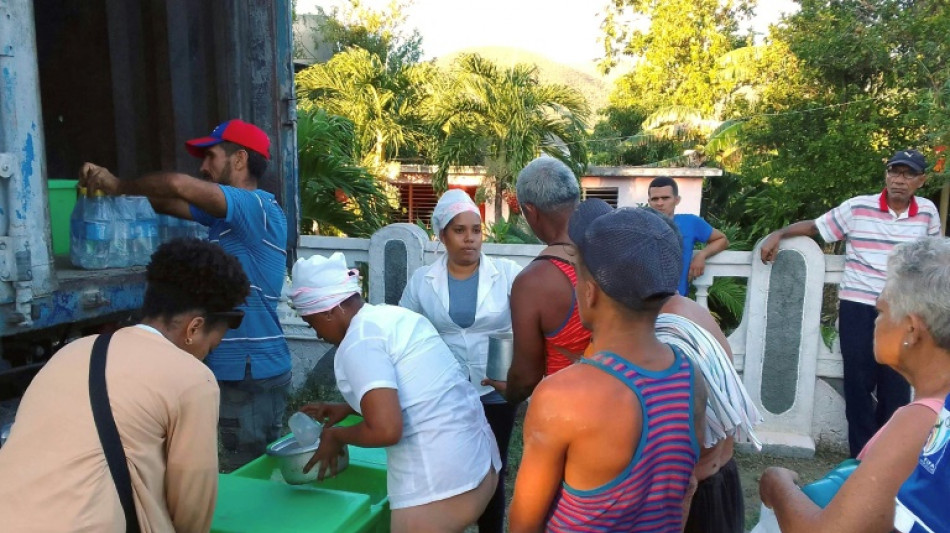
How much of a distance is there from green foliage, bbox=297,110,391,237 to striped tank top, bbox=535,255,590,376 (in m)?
4.28

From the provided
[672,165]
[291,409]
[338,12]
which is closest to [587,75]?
[338,12]

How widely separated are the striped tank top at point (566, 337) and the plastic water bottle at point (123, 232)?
67.9 inches

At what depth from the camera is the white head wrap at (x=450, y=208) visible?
2.83 metres

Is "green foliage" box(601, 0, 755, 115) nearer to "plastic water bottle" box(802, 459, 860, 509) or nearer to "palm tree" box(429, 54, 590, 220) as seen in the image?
"palm tree" box(429, 54, 590, 220)

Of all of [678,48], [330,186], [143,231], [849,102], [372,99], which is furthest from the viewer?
[678,48]

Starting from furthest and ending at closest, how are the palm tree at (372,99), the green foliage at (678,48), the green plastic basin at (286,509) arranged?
the green foliage at (678,48) < the palm tree at (372,99) < the green plastic basin at (286,509)

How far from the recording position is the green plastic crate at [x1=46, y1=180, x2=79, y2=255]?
275 centimetres

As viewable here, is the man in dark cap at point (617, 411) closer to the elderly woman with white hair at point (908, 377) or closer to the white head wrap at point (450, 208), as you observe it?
the elderly woman with white hair at point (908, 377)

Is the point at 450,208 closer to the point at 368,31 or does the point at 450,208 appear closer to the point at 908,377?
the point at 908,377

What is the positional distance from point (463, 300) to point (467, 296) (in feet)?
0.08

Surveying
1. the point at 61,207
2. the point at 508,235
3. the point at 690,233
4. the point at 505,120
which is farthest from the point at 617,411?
the point at 505,120

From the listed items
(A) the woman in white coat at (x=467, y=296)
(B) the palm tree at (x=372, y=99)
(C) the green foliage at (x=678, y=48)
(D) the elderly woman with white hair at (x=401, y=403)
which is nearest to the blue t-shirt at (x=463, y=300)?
(A) the woman in white coat at (x=467, y=296)

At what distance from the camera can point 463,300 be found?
2883mm

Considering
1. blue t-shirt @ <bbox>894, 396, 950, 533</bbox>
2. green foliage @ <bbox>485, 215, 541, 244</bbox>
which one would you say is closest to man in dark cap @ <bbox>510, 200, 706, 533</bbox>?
blue t-shirt @ <bbox>894, 396, 950, 533</bbox>
